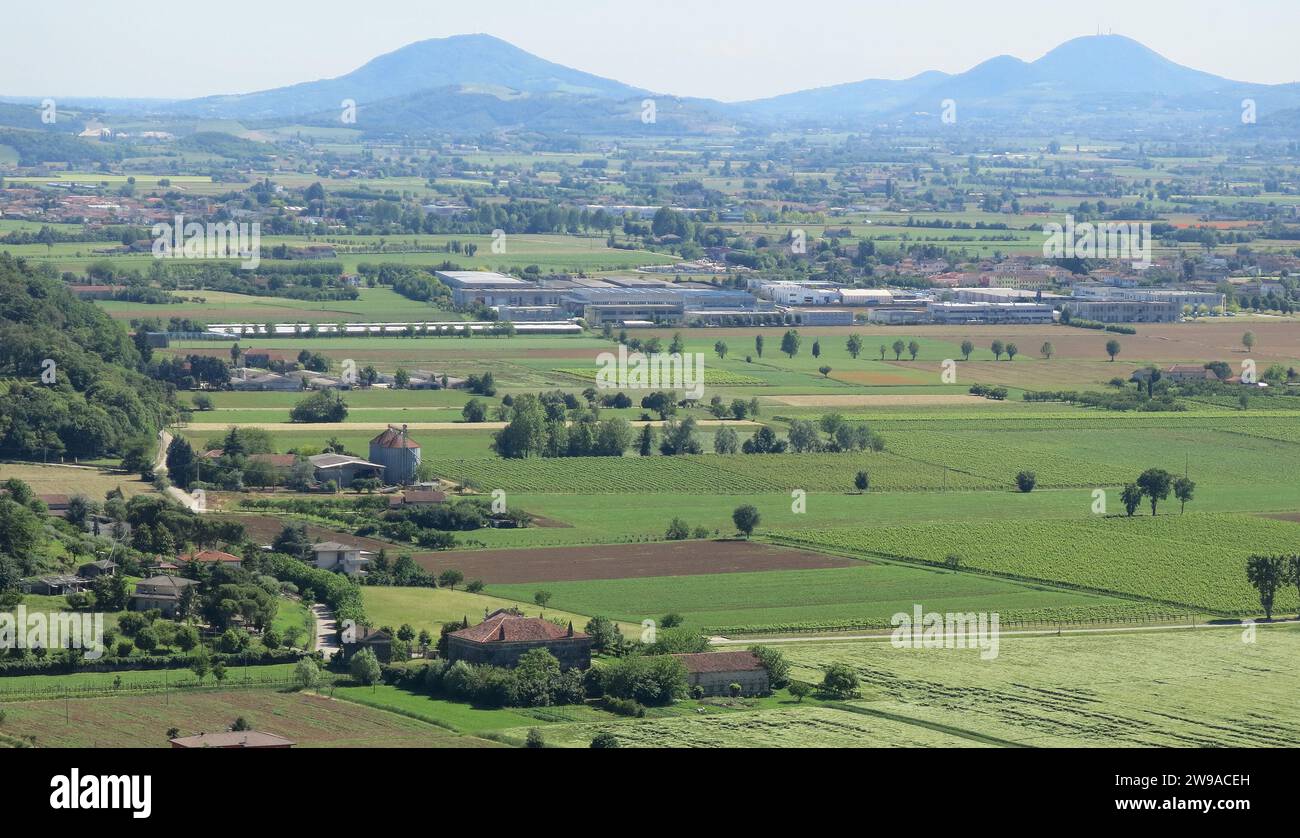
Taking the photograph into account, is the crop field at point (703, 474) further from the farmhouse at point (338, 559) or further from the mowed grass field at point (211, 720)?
the mowed grass field at point (211, 720)

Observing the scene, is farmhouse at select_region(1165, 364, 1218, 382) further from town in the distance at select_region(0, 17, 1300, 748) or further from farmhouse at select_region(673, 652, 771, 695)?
farmhouse at select_region(673, 652, 771, 695)

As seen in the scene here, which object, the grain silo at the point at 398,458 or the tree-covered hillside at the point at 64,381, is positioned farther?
the tree-covered hillside at the point at 64,381

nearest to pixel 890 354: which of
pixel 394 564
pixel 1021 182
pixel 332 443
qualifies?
pixel 332 443

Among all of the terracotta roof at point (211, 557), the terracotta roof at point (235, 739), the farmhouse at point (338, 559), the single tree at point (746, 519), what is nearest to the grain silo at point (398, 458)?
the single tree at point (746, 519)

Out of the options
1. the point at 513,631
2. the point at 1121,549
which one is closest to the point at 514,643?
the point at 513,631

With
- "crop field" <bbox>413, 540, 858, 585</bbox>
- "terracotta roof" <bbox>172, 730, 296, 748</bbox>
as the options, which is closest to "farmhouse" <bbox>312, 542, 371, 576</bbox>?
"crop field" <bbox>413, 540, 858, 585</bbox>

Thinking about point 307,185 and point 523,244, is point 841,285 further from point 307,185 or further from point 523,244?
point 307,185

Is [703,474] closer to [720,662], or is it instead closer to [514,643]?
[514,643]
